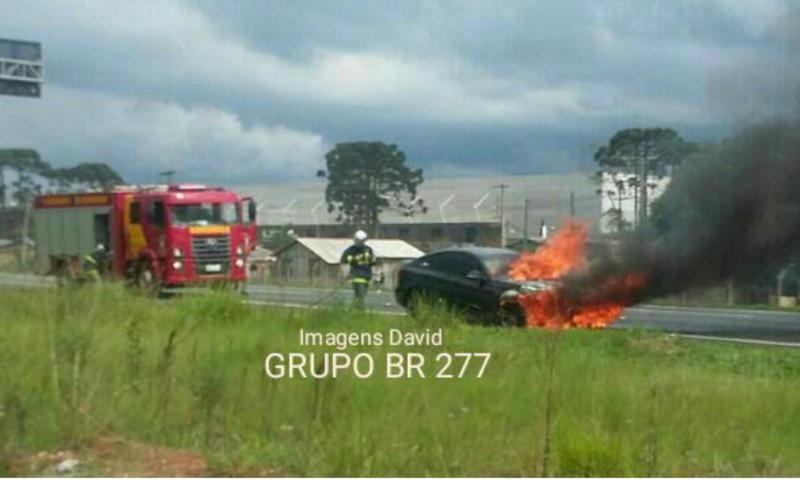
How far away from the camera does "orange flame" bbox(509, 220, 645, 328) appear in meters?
14.4

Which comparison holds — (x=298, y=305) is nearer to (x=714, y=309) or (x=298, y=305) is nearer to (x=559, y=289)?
(x=559, y=289)

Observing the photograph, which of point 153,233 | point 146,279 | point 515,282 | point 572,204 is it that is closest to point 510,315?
point 515,282

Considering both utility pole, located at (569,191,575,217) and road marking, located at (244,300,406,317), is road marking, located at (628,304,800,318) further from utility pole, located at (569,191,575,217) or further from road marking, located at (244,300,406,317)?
road marking, located at (244,300,406,317)

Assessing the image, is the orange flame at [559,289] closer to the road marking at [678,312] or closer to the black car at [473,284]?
the black car at [473,284]

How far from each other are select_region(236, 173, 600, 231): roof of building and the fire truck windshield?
2.64ft

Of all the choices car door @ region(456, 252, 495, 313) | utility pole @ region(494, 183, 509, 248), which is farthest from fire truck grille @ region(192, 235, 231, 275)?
utility pole @ region(494, 183, 509, 248)

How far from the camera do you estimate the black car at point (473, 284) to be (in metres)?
14.1

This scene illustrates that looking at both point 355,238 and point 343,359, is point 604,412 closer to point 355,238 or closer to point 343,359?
point 343,359

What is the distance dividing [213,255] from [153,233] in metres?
1.77

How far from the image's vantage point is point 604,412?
825cm

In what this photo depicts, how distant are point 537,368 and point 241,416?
2542mm

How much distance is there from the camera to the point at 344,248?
1484 centimetres

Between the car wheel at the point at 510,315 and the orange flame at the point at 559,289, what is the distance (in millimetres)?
88

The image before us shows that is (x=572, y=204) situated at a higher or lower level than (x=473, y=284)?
higher
